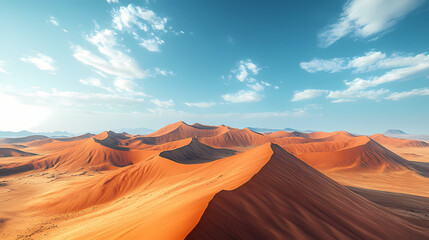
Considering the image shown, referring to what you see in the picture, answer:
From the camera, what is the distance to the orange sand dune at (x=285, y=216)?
12.9ft

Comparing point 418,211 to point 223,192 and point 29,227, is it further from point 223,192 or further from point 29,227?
point 29,227

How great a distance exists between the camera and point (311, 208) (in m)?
5.98

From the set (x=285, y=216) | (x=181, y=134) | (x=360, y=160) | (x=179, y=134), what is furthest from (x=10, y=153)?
(x=360, y=160)

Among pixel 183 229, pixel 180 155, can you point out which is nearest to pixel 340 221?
pixel 183 229

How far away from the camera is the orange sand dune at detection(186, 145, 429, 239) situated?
12.9 feet

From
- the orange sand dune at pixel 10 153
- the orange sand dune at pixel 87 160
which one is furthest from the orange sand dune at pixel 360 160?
the orange sand dune at pixel 10 153

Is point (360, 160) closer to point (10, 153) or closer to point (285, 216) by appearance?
point (285, 216)

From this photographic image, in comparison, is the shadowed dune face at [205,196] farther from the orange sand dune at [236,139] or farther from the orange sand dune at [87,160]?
the orange sand dune at [236,139]

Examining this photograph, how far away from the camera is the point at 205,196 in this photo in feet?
17.4

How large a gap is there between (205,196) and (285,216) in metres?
2.54

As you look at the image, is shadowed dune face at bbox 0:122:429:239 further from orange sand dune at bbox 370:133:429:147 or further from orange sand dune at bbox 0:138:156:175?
orange sand dune at bbox 370:133:429:147

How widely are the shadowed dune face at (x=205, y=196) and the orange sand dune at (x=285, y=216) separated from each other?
0.03m

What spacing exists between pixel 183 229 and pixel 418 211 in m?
16.8

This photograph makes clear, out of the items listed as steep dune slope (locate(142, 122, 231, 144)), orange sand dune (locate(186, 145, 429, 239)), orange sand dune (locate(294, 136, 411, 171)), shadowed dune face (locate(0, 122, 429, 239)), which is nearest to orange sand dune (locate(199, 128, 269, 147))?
steep dune slope (locate(142, 122, 231, 144))
